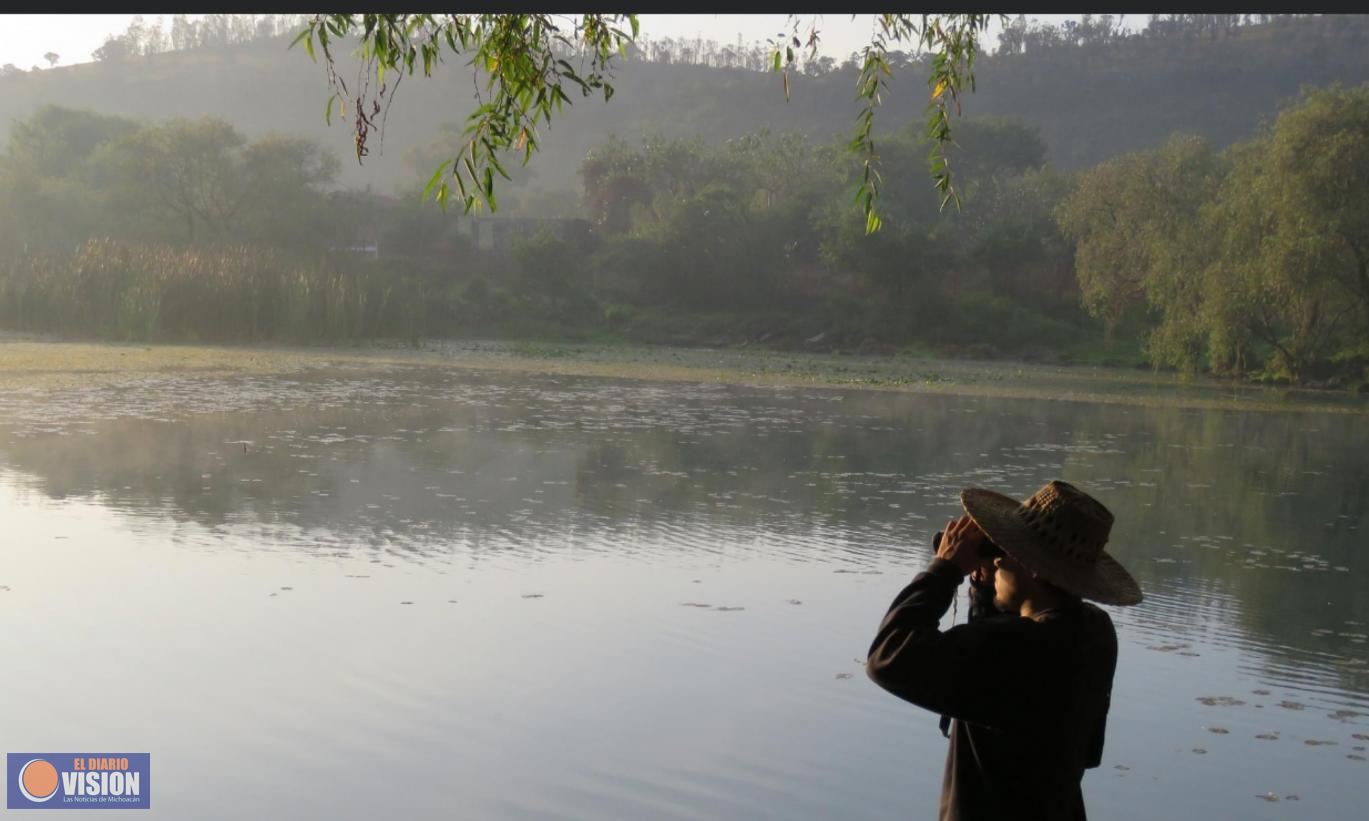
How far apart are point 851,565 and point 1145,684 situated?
2647 millimetres

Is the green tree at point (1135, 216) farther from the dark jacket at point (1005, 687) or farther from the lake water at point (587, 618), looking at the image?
the dark jacket at point (1005, 687)

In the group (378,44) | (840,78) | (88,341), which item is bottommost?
(88,341)

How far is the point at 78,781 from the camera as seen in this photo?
485 centimetres

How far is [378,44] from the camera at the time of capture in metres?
4.07

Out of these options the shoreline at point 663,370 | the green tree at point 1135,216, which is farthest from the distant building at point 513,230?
the green tree at point 1135,216

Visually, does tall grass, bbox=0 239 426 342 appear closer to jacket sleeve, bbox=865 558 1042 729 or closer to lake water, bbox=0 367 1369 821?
lake water, bbox=0 367 1369 821

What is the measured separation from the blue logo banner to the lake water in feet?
0.26

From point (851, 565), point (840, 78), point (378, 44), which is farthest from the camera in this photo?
point (840, 78)

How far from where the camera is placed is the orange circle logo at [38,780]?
4.76 m

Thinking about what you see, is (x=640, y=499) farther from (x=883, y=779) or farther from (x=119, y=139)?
(x=119, y=139)

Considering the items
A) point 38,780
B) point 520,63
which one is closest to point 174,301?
point 38,780

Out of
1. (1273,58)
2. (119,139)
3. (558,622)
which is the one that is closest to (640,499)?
(558,622)

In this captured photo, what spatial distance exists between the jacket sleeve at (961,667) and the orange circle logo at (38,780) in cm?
332

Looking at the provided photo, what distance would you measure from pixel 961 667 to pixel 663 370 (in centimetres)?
2446
